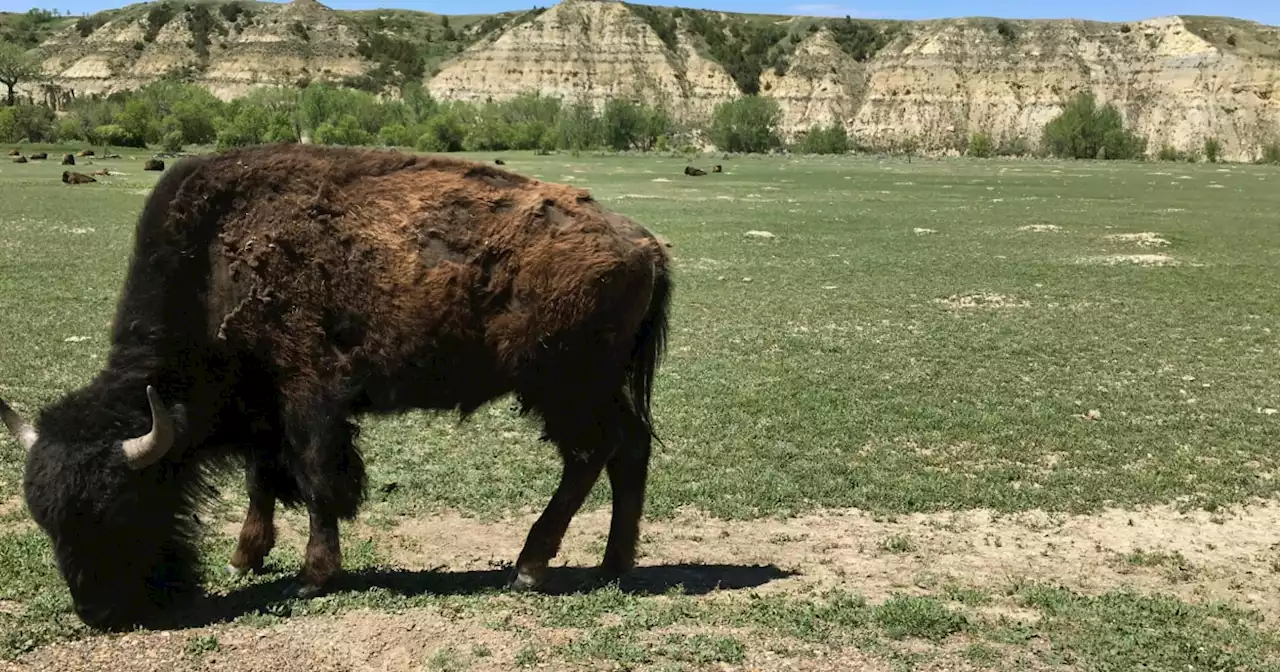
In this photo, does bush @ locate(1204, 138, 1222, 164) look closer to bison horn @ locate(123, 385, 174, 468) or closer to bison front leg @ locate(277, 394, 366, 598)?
bison front leg @ locate(277, 394, 366, 598)

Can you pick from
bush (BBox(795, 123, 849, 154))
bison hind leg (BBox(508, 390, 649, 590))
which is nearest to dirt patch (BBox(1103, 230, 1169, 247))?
bison hind leg (BBox(508, 390, 649, 590))

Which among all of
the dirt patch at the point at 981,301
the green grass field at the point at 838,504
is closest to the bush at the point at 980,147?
the green grass field at the point at 838,504

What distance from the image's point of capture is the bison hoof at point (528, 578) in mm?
5754

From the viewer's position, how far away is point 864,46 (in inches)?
5015

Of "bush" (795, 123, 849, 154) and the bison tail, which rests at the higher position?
"bush" (795, 123, 849, 154)

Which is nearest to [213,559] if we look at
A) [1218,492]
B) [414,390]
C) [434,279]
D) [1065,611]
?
[414,390]

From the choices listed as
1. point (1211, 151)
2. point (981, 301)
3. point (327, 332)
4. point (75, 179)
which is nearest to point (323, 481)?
point (327, 332)

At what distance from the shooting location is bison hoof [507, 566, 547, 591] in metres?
5.75

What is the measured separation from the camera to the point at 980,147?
331 feet

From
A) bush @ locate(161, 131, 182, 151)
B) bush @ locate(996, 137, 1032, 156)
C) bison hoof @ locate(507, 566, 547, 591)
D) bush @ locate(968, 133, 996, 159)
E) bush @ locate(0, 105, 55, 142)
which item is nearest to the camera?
bison hoof @ locate(507, 566, 547, 591)

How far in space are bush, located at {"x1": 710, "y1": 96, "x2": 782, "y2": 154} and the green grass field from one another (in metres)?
Result: 85.0

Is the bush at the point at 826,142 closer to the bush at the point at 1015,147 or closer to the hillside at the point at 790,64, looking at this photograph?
the hillside at the point at 790,64

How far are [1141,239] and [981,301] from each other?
11.6 metres

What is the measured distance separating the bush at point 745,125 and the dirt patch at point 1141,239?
76.8 metres
